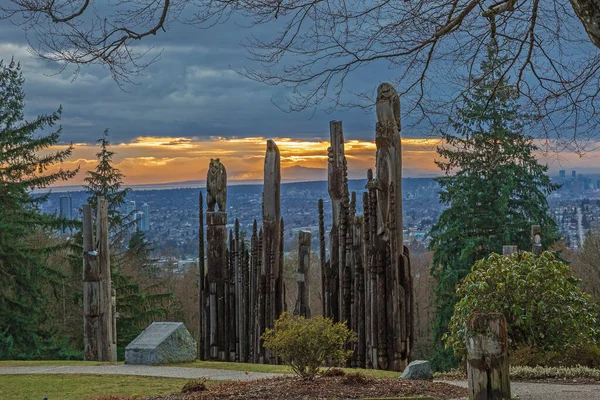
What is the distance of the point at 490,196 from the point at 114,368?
1634 cm

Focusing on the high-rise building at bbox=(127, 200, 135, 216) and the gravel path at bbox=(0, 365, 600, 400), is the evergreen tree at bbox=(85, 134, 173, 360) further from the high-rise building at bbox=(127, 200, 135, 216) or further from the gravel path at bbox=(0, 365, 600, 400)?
the gravel path at bbox=(0, 365, 600, 400)

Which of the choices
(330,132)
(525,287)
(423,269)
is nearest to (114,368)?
(330,132)

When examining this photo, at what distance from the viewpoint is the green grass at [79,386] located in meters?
9.32

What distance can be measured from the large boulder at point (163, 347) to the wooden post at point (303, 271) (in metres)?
1.88

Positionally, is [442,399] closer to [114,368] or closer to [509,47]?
[509,47]

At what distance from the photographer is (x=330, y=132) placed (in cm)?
1370

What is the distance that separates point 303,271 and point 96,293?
3.93 meters

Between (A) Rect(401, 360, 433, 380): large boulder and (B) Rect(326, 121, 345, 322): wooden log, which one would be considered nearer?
(A) Rect(401, 360, 433, 380): large boulder

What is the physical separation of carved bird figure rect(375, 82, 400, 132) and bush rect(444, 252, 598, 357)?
2.61 metres

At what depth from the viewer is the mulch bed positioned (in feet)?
25.9

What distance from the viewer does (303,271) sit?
13617 millimetres

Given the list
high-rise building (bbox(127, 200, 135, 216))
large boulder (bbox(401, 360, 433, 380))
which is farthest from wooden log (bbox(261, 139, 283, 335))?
high-rise building (bbox(127, 200, 135, 216))

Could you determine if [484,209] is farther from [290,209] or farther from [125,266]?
[125,266]

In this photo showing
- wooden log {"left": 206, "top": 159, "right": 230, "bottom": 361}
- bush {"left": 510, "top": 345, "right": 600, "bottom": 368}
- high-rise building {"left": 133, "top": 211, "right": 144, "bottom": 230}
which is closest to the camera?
Result: bush {"left": 510, "top": 345, "right": 600, "bottom": 368}
